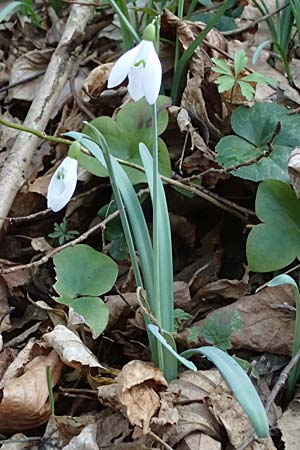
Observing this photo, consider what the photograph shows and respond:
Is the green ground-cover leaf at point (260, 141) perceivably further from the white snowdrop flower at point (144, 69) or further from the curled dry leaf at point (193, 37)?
the white snowdrop flower at point (144, 69)

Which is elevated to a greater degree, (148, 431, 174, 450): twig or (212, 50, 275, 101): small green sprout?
(212, 50, 275, 101): small green sprout

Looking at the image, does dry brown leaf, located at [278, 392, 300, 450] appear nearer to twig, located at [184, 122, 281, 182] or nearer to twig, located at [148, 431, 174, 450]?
twig, located at [148, 431, 174, 450]

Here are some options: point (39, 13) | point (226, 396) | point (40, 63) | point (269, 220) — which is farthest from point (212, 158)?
point (39, 13)

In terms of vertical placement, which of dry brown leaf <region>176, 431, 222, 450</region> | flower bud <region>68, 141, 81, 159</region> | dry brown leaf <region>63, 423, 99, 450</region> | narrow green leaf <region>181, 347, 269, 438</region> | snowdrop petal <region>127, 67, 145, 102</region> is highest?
snowdrop petal <region>127, 67, 145, 102</region>

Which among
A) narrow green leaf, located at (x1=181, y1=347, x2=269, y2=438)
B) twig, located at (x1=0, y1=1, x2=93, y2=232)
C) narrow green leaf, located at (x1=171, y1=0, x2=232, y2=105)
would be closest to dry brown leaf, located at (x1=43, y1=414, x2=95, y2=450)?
narrow green leaf, located at (x1=181, y1=347, x2=269, y2=438)

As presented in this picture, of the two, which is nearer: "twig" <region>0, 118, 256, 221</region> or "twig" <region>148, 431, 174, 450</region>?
"twig" <region>148, 431, 174, 450</region>

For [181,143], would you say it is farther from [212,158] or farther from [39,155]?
[39,155]

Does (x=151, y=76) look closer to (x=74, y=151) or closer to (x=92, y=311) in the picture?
(x=74, y=151)
